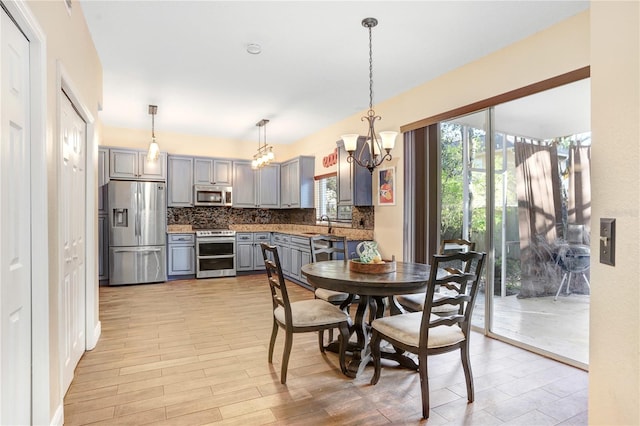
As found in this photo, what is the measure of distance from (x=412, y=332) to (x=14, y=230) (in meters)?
2.18

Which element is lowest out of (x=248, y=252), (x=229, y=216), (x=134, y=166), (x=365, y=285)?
(x=248, y=252)

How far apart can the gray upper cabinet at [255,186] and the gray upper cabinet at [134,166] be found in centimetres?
141

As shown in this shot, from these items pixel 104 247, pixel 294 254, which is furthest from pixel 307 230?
pixel 104 247

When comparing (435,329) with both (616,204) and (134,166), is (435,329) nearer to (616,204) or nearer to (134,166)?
(616,204)

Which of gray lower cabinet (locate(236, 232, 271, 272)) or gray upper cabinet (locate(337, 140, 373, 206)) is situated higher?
gray upper cabinet (locate(337, 140, 373, 206))

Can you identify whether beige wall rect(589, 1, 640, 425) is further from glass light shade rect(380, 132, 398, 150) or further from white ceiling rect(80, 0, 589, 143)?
white ceiling rect(80, 0, 589, 143)

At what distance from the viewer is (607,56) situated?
99cm

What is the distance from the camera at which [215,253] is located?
6.62 m

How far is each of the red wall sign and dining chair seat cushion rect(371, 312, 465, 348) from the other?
401cm

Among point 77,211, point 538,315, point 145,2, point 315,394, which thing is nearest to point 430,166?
point 538,315

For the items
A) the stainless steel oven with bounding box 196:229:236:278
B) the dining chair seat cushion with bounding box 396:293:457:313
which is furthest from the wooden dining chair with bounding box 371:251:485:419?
the stainless steel oven with bounding box 196:229:236:278

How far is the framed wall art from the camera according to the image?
4781mm

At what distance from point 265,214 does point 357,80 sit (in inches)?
172

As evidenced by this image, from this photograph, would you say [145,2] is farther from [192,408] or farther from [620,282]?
[620,282]
